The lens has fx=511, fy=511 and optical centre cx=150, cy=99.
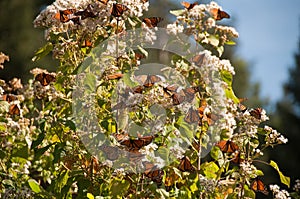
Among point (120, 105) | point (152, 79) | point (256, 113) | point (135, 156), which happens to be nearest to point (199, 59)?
point (152, 79)

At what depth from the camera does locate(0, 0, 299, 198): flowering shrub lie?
7.77ft

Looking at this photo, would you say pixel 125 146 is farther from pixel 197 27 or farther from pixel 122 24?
pixel 197 27

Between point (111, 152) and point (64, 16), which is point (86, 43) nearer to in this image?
point (64, 16)

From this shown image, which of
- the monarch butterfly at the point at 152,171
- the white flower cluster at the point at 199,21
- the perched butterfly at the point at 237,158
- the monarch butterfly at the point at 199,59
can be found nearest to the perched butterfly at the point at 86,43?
the white flower cluster at the point at 199,21

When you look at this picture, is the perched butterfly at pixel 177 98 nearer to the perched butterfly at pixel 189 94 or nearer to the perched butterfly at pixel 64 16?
the perched butterfly at pixel 189 94

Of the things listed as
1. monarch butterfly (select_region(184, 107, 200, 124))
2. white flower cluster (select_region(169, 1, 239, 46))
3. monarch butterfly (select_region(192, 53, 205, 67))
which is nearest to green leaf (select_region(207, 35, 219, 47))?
white flower cluster (select_region(169, 1, 239, 46))

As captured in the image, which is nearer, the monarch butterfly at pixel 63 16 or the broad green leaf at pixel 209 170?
the monarch butterfly at pixel 63 16

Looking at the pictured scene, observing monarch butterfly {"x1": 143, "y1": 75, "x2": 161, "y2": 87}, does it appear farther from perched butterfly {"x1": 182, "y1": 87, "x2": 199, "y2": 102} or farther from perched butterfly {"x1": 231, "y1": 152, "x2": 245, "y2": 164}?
perched butterfly {"x1": 231, "y1": 152, "x2": 245, "y2": 164}

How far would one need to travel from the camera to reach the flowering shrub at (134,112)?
2367 millimetres

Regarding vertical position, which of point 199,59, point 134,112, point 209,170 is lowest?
point 209,170

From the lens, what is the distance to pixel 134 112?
245 cm

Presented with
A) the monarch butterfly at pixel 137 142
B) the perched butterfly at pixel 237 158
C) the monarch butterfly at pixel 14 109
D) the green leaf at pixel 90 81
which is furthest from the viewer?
the monarch butterfly at pixel 14 109

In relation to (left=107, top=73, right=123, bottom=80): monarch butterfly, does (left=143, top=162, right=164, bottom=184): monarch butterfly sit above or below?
below

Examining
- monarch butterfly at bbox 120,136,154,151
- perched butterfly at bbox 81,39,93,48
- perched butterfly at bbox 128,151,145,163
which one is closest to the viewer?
monarch butterfly at bbox 120,136,154,151
